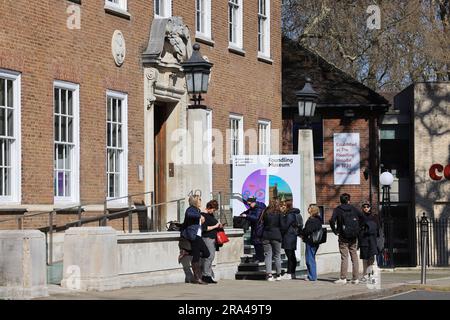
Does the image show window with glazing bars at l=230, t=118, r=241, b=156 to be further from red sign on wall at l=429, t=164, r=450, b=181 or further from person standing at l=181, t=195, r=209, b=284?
red sign on wall at l=429, t=164, r=450, b=181

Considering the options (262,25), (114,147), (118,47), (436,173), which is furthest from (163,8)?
(436,173)

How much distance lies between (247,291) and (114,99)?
6152 mm

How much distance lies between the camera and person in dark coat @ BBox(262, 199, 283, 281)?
2542cm

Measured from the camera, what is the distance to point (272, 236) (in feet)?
83.3

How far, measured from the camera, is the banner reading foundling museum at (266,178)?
27781 mm

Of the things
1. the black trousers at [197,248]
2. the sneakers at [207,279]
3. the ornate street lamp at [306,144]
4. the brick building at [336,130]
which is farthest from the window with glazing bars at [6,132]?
the brick building at [336,130]

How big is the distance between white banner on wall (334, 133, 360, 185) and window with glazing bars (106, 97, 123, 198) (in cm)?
2178

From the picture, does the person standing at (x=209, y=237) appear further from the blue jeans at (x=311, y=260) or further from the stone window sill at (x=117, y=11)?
the stone window sill at (x=117, y=11)

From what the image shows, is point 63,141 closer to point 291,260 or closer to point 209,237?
point 209,237

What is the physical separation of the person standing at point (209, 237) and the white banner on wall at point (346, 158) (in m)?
23.6

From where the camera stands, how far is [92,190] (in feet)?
81.1

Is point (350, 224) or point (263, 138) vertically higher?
point (263, 138)

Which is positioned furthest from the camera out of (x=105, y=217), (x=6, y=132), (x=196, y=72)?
(x=196, y=72)
